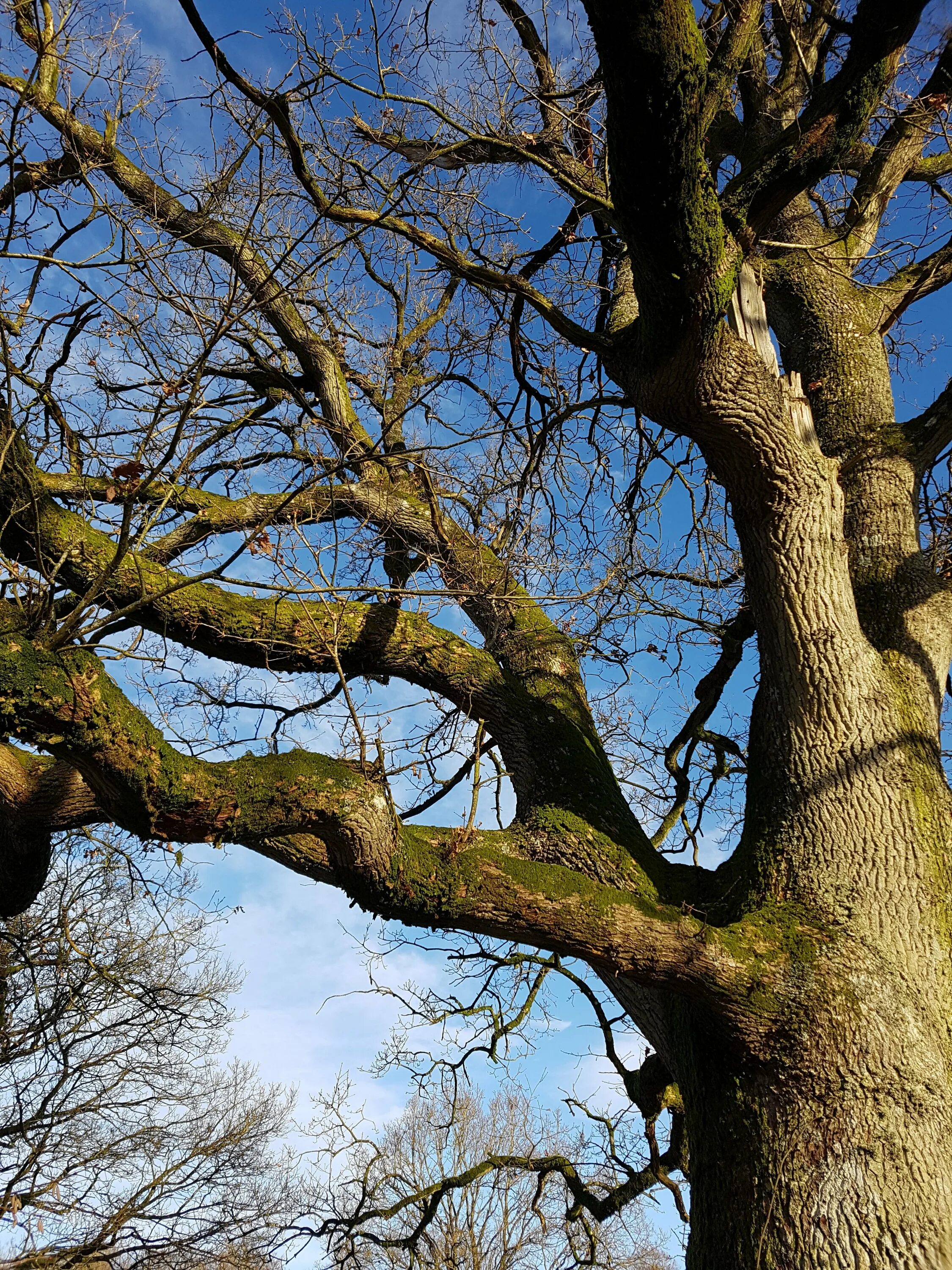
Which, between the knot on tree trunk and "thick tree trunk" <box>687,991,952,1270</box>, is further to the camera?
the knot on tree trunk

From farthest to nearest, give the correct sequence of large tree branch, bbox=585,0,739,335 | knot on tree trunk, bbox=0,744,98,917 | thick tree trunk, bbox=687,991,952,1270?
knot on tree trunk, bbox=0,744,98,917 < thick tree trunk, bbox=687,991,952,1270 < large tree branch, bbox=585,0,739,335

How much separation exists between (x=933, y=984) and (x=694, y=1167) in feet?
4.03

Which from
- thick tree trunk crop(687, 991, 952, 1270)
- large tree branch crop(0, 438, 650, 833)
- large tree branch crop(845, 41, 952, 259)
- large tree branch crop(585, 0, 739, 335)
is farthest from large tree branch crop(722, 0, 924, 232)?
thick tree trunk crop(687, 991, 952, 1270)

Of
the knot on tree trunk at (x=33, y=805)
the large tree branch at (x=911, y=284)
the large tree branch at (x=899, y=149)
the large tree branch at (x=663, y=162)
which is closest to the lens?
the large tree branch at (x=663, y=162)

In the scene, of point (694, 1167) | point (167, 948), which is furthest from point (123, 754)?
point (167, 948)

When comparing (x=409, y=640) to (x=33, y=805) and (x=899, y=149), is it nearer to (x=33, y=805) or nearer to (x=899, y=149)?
(x=33, y=805)

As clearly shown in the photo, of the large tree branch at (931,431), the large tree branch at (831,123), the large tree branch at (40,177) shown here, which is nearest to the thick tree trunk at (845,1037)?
the large tree branch at (931,431)

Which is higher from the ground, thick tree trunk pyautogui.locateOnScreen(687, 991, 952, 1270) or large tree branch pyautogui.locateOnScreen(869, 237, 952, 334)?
large tree branch pyautogui.locateOnScreen(869, 237, 952, 334)

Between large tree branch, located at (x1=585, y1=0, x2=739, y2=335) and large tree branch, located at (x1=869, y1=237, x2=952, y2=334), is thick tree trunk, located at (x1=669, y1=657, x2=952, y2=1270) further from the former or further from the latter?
large tree branch, located at (x1=869, y1=237, x2=952, y2=334)

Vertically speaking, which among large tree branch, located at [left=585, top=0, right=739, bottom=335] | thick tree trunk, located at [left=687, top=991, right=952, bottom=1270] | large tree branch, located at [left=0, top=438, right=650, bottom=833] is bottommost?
thick tree trunk, located at [left=687, top=991, right=952, bottom=1270]

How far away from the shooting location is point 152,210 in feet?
13.1

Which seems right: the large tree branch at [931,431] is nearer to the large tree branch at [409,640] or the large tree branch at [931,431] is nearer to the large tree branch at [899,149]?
the large tree branch at [899,149]

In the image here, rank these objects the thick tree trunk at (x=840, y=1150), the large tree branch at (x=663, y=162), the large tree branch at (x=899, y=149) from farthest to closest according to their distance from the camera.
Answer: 1. the large tree branch at (x=899, y=149)
2. the thick tree trunk at (x=840, y=1150)
3. the large tree branch at (x=663, y=162)

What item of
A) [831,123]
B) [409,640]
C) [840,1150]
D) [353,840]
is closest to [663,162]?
[831,123]
